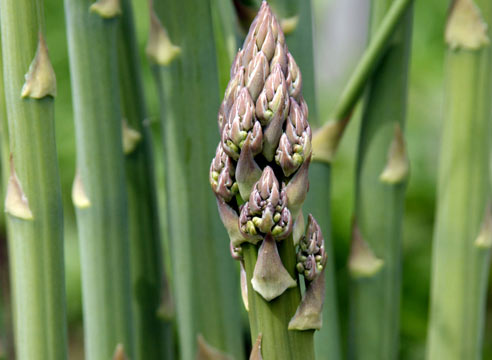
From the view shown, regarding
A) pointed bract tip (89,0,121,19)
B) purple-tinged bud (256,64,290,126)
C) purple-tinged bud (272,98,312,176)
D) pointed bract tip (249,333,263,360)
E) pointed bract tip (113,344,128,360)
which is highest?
pointed bract tip (89,0,121,19)

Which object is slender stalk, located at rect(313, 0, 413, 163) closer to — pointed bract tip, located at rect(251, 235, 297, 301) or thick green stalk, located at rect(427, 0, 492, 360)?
thick green stalk, located at rect(427, 0, 492, 360)

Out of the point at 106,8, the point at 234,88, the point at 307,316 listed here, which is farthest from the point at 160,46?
the point at 307,316

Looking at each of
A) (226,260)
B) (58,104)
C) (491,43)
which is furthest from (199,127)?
(58,104)

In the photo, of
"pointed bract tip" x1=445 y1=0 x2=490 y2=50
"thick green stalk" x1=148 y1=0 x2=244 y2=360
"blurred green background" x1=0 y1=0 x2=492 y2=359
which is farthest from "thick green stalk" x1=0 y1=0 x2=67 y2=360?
"blurred green background" x1=0 y1=0 x2=492 y2=359

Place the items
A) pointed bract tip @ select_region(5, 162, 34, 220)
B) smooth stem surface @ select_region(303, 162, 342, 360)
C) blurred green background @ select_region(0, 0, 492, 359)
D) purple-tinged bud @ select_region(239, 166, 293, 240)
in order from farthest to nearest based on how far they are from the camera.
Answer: blurred green background @ select_region(0, 0, 492, 359), smooth stem surface @ select_region(303, 162, 342, 360), pointed bract tip @ select_region(5, 162, 34, 220), purple-tinged bud @ select_region(239, 166, 293, 240)

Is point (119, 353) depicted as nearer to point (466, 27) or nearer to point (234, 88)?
point (234, 88)

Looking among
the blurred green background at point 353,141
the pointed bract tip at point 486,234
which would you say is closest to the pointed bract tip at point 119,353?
the pointed bract tip at point 486,234

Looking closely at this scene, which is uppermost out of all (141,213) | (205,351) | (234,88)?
(234,88)
